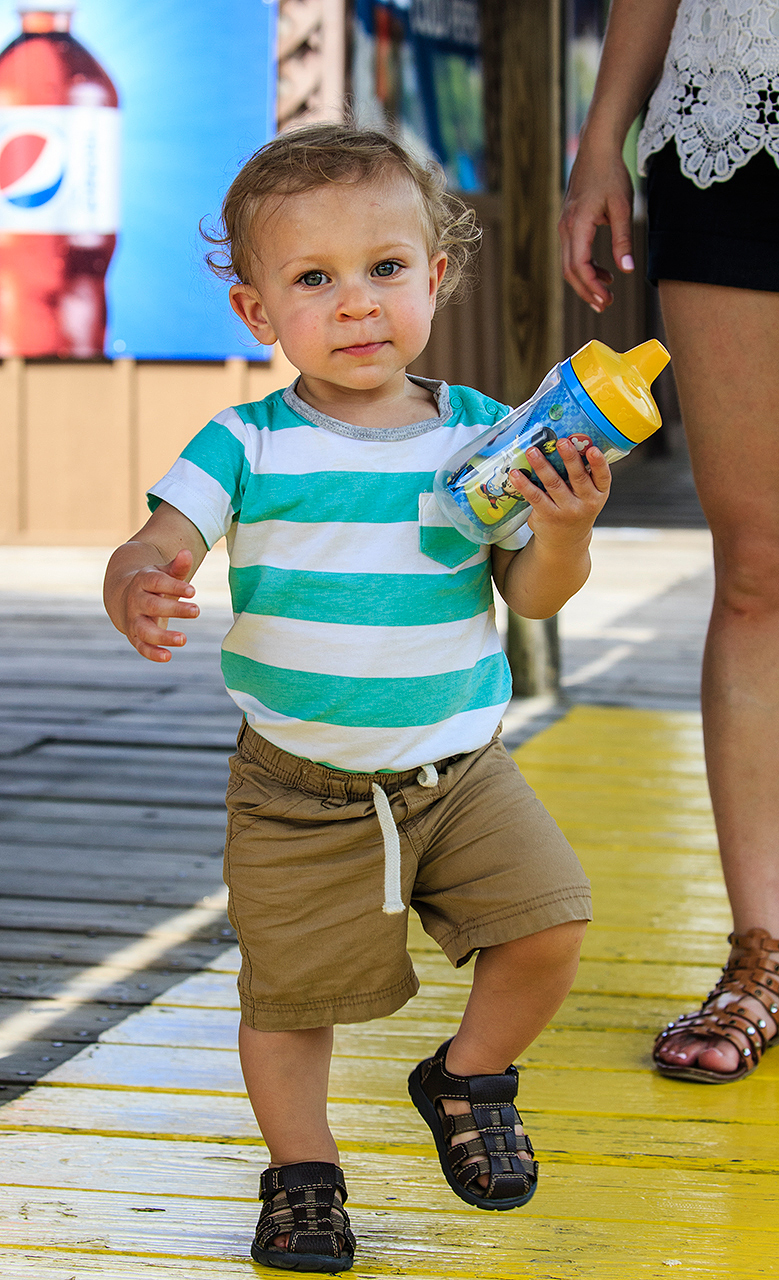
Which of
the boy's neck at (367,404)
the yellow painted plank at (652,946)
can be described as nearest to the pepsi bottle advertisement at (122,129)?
the yellow painted plank at (652,946)

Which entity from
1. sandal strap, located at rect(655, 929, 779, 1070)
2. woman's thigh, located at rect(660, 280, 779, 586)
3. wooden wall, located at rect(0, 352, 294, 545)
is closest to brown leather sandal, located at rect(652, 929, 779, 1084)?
sandal strap, located at rect(655, 929, 779, 1070)

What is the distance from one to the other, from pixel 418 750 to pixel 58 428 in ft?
20.0

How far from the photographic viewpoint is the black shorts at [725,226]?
167 cm

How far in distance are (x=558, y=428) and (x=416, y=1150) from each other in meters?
0.76

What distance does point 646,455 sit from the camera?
1420 centimetres

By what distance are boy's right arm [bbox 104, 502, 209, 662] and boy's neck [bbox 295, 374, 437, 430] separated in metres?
0.19

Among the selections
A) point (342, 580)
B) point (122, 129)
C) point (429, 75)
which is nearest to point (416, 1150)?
point (342, 580)

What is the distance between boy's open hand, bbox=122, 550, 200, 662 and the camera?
117 cm

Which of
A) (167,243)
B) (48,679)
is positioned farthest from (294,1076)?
(167,243)

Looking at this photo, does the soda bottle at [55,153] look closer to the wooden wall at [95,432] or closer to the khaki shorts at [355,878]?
the wooden wall at [95,432]

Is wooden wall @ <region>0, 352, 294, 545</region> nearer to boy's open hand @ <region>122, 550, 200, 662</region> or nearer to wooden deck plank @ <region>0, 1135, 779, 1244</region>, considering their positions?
wooden deck plank @ <region>0, 1135, 779, 1244</region>

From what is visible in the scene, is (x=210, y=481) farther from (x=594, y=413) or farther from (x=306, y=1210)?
(x=306, y=1210)

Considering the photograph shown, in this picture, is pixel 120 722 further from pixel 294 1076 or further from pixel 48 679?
pixel 294 1076

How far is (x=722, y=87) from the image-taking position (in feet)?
5.60
